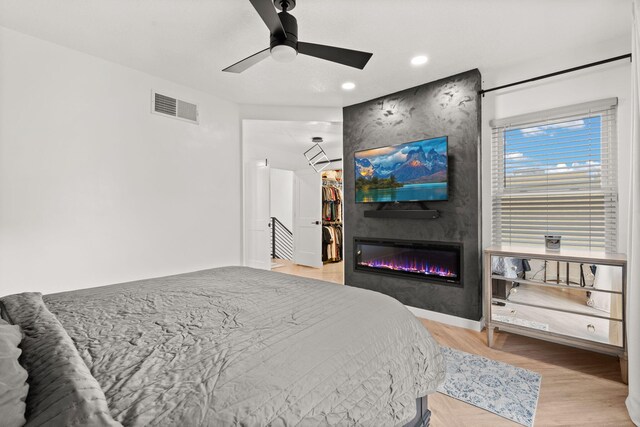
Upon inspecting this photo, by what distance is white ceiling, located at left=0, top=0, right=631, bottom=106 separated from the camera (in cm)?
199

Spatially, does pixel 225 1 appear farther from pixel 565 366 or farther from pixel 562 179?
pixel 565 366

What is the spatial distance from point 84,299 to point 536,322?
2967 mm

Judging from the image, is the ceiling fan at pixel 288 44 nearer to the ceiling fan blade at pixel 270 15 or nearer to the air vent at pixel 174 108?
the ceiling fan blade at pixel 270 15

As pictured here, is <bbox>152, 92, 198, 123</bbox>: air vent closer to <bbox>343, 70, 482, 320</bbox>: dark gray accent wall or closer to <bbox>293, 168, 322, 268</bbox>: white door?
<bbox>343, 70, 482, 320</bbox>: dark gray accent wall

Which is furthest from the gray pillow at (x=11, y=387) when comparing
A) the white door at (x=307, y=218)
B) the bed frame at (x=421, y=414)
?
the white door at (x=307, y=218)

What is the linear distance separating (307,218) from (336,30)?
454 centimetres

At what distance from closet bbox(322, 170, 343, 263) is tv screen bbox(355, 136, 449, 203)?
9.77 ft

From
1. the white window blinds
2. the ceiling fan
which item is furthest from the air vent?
the white window blinds

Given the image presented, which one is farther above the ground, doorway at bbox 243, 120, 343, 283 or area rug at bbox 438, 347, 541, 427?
doorway at bbox 243, 120, 343, 283

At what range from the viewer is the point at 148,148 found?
9.77 feet

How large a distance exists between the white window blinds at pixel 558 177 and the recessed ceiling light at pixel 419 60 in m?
0.91

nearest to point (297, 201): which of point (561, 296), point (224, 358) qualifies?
point (561, 296)

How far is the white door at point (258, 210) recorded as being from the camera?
565 centimetres

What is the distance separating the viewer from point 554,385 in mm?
1952
